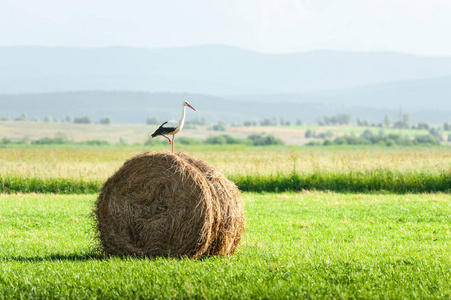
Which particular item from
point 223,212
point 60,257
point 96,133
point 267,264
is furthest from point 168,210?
point 96,133

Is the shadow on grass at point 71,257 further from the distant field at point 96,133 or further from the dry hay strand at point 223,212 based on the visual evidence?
the distant field at point 96,133

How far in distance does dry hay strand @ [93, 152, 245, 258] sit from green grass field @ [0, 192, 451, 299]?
1.03ft

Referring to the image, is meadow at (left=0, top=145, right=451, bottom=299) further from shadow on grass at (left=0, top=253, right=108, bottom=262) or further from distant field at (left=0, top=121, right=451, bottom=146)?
distant field at (left=0, top=121, right=451, bottom=146)

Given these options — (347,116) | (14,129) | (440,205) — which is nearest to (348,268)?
(440,205)

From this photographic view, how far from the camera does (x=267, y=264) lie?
9148 mm

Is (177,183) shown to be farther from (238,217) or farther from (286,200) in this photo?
(286,200)

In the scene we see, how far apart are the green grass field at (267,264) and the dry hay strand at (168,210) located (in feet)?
1.03

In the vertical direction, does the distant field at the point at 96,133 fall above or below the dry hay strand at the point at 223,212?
below

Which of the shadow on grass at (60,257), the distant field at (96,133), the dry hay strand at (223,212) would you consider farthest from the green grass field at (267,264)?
the distant field at (96,133)

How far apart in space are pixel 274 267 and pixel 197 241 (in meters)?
1.30

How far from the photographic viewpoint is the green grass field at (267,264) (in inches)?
309

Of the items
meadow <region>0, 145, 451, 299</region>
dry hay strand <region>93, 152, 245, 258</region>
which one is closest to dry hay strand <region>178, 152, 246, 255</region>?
dry hay strand <region>93, 152, 245, 258</region>

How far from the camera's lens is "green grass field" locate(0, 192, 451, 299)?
7840 mm

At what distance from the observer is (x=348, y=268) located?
29.2ft
